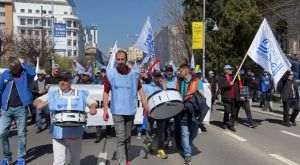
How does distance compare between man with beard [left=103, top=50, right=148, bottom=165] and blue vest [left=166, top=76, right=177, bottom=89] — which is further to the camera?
blue vest [left=166, top=76, right=177, bottom=89]

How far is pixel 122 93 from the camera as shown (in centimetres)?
852

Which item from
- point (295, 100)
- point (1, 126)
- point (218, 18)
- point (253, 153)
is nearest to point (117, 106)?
point (1, 126)

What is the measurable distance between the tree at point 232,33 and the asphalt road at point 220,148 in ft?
86.0

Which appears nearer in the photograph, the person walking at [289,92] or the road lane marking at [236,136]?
the road lane marking at [236,136]

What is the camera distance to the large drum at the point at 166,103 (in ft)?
31.9

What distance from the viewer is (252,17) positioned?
4122 centimetres

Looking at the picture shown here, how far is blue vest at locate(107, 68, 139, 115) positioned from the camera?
8.48m

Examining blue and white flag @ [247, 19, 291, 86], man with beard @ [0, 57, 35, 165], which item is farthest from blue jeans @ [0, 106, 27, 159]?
blue and white flag @ [247, 19, 291, 86]

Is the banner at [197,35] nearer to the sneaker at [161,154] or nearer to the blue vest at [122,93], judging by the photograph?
the sneaker at [161,154]

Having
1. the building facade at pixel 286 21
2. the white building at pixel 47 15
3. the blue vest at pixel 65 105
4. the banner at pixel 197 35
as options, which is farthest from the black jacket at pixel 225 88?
the white building at pixel 47 15

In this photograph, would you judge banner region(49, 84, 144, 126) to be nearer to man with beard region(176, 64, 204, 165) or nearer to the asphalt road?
the asphalt road

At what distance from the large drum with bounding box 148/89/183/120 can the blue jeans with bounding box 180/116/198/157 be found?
0.92 ft

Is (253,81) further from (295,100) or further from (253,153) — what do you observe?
(253,153)

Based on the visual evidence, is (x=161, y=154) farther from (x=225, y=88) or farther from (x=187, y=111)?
(x=225, y=88)
